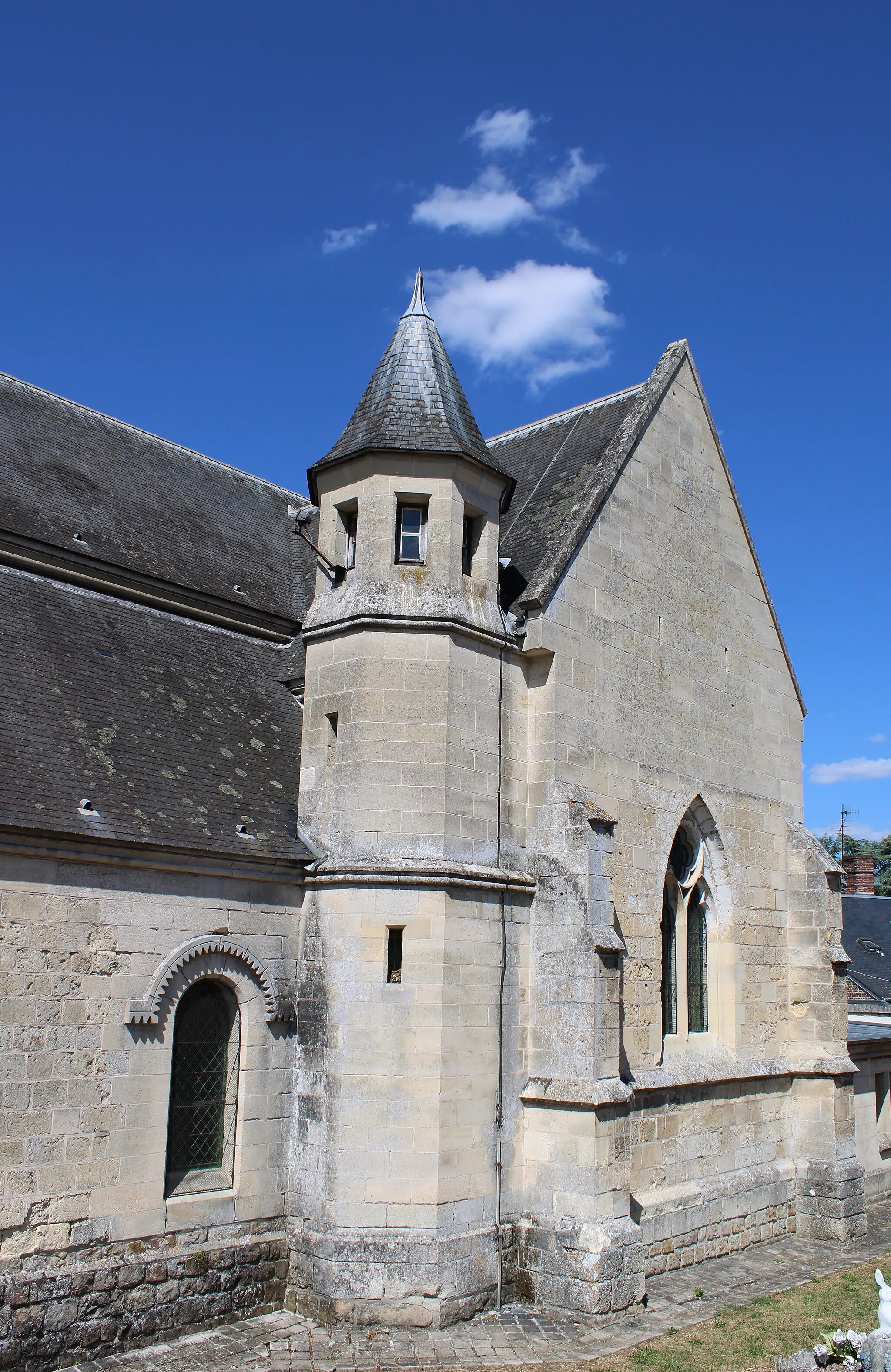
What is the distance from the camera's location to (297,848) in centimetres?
1162

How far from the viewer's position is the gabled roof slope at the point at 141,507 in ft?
46.2

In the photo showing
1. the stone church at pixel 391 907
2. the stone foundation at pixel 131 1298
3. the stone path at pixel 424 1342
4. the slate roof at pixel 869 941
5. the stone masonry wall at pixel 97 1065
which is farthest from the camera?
the slate roof at pixel 869 941

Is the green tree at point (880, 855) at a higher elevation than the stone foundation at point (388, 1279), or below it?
higher

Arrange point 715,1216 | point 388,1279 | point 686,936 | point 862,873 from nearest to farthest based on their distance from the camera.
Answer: point 388,1279, point 715,1216, point 686,936, point 862,873

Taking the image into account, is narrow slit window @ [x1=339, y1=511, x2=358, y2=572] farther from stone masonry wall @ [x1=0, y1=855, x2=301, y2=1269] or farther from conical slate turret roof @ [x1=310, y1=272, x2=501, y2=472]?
stone masonry wall @ [x1=0, y1=855, x2=301, y2=1269]

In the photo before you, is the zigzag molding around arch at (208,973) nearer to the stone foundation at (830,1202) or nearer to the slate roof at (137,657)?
A: the slate roof at (137,657)

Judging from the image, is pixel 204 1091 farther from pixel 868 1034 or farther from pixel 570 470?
pixel 868 1034

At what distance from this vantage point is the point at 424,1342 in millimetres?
9984

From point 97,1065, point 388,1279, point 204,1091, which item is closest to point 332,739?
point 204,1091

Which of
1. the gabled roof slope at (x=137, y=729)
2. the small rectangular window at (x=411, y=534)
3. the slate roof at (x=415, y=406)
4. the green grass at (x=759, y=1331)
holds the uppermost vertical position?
the slate roof at (x=415, y=406)

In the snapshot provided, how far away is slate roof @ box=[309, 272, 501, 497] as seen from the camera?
12453 mm

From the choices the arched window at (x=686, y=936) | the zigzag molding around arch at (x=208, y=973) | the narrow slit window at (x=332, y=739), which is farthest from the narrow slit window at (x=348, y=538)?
the arched window at (x=686, y=936)

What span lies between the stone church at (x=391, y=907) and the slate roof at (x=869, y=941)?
41.4 ft

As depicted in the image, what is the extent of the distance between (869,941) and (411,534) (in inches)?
860
